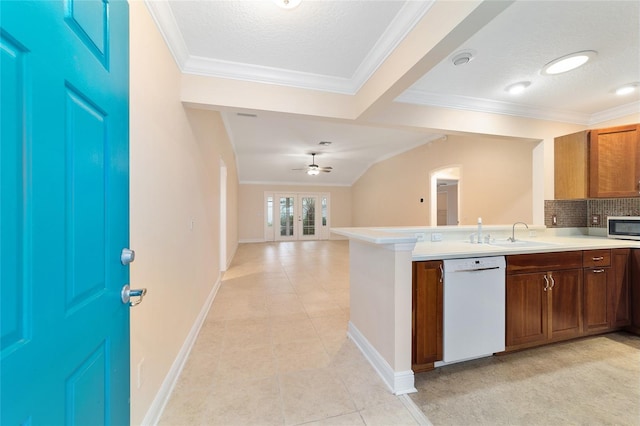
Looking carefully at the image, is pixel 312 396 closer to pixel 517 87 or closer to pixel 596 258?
pixel 596 258

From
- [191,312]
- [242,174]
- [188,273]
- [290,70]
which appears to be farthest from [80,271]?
[242,174]

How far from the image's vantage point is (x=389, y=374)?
1.75 m

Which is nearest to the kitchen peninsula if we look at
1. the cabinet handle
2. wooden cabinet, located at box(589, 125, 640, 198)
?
the cabinet handle

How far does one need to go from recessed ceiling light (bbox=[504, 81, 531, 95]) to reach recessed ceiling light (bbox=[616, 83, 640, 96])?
1.00m

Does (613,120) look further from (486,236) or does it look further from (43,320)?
(43,320)

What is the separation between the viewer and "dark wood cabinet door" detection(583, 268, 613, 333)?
91.2 inches

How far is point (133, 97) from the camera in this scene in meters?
1.25

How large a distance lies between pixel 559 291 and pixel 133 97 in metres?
3.54

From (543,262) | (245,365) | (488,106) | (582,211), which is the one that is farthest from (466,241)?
(245,365)

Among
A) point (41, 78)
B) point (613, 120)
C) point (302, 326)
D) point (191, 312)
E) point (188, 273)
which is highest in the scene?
point (613, 120)

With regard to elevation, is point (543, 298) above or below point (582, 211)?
below

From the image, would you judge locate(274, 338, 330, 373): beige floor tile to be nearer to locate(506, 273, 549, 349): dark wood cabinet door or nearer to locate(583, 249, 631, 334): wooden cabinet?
locate(506, 273, 549, 349): dark wood cabinet door

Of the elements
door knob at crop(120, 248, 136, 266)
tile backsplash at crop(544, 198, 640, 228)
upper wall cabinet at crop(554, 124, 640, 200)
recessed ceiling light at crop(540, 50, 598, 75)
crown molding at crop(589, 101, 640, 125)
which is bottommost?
door knob at crop(120, 248, 136, 266)

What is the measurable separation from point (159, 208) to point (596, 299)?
12.8 feet
